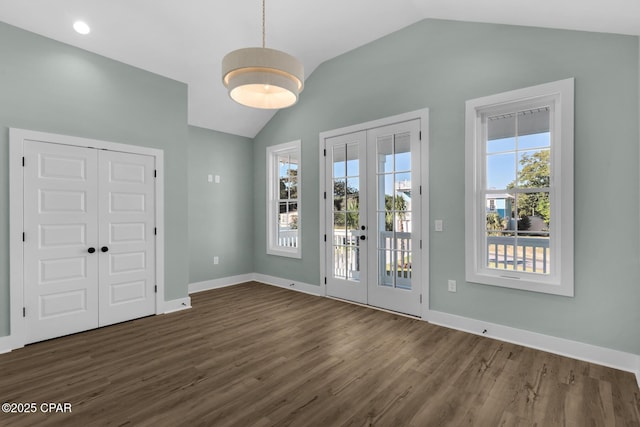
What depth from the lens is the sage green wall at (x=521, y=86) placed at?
2645mm

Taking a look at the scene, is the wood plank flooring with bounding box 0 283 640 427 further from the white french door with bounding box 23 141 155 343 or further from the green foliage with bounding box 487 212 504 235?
the green foliage with bounding box 487 212 504 235

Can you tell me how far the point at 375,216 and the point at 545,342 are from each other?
2.20m

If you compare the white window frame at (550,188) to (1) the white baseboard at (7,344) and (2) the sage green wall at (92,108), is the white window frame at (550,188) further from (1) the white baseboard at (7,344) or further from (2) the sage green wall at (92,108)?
(1) the white baseboard at (7,344)

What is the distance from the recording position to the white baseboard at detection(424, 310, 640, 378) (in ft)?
8.66

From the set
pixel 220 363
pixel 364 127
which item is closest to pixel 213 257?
pixel 220 363

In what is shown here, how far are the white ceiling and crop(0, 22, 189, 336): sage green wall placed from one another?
16cm

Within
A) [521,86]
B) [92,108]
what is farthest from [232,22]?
[521,86]

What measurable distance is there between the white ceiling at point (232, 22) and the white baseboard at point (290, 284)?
310cm

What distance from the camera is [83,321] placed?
349cm

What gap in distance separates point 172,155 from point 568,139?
4413mm

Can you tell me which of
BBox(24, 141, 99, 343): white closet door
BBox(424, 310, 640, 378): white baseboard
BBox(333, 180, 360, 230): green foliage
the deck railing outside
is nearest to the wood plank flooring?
BBox(424, 310, 640, 378): white baseboard

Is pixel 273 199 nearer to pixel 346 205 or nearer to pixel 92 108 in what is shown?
pixel 346 205

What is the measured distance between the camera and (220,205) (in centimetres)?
558

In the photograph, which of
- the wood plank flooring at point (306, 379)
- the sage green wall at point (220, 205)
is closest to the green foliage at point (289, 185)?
the sage green wall at point (220, 205)
